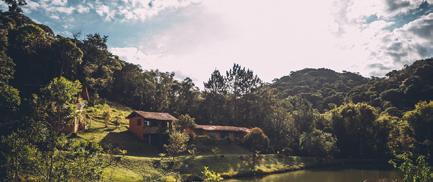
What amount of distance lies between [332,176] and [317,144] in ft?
59.1

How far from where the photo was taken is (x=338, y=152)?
79.8 metres

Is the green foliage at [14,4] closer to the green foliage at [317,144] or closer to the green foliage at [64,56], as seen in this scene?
the green foliage at [64,56]

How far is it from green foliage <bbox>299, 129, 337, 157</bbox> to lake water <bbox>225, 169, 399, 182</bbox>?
366 inches

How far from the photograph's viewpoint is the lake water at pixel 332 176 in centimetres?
5250

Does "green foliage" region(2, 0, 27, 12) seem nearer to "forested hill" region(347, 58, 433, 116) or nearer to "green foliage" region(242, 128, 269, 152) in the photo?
"green foliage" region(242, 128, 269, 152)

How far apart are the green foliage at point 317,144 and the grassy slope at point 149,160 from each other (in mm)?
2576

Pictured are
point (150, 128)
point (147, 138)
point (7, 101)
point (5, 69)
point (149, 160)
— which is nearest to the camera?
point (7, 101)

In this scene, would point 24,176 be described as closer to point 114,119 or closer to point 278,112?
point 114,119

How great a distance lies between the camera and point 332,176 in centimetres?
5616

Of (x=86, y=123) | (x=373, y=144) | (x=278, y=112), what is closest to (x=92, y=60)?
(x=86, y=123)

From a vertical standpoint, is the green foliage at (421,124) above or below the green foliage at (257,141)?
above

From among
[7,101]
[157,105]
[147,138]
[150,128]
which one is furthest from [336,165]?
[7,101]

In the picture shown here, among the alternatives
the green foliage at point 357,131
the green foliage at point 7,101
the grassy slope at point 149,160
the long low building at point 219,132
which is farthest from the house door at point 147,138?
the green foliage at point 357,131

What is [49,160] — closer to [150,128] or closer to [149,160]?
[149,160]
